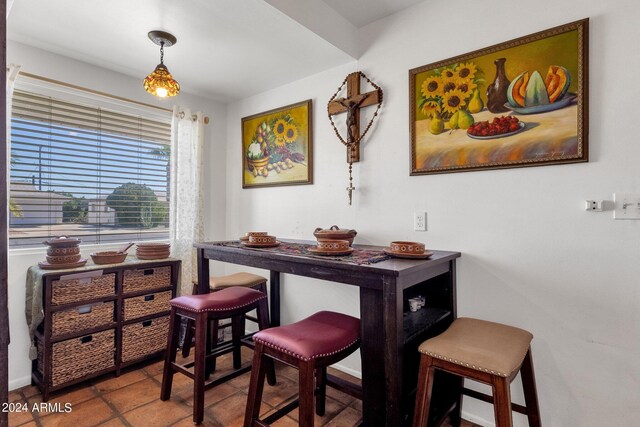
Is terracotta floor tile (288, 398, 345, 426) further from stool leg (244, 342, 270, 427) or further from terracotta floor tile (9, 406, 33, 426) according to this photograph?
terracotta floor tile (9, 406, 33, 426)

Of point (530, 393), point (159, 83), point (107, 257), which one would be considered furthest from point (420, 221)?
point (107, 257)

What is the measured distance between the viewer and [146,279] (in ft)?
8.13

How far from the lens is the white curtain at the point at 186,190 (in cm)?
290

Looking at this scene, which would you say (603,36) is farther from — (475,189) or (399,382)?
(399,382)

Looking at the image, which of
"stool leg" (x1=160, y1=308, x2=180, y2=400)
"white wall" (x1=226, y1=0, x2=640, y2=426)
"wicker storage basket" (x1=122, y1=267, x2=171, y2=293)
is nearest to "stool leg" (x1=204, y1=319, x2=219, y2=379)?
"stool leg" (x1=160, y1=308, x2=180, y2=400)

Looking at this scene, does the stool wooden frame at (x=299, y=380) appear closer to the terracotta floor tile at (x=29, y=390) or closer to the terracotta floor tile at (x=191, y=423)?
A: the terracotta floor tile at (x=191, y=423)

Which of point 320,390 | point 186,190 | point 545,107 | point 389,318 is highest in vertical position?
point 545,107

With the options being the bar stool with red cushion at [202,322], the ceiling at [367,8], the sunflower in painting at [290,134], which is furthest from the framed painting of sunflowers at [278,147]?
the bar stool with red cushion at [202,322]

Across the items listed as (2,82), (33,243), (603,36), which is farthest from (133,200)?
(603,36)

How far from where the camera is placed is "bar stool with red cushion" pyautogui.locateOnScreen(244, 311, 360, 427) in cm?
129

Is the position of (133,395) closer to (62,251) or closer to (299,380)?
(62,251)

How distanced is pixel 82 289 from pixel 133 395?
0.76 meters

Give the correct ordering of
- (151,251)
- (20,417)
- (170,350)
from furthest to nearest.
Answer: (151,251) < (170,350) < (20,417)

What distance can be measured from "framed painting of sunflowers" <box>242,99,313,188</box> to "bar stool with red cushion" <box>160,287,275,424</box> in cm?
107
